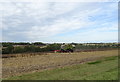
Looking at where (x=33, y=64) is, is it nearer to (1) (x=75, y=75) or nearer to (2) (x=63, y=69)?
(2) (x=63, y=69)

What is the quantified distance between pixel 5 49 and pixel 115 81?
131 ft

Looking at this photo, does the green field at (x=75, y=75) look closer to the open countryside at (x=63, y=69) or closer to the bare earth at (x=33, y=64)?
the open countryside at (x=63, y=69)

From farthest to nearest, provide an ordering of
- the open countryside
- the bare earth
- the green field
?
the bare earth, the open countryside, the green field

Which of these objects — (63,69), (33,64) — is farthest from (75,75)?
(33,64)

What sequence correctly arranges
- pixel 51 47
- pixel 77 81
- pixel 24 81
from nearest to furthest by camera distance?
pixel 77 81 → pixel 24 81 → pixel 51 47

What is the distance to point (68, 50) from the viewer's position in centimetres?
4906

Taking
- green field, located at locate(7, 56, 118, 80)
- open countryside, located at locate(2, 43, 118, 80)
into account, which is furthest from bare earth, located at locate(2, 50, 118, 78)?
green field, located at locate(7, 56, 118, 80)

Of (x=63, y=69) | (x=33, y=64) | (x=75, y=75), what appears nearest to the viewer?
(x=75, y=75)

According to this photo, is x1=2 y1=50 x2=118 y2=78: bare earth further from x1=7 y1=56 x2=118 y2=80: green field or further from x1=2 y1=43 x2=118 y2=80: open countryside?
x1=7 y1=56 x2=118 y2=80: green field

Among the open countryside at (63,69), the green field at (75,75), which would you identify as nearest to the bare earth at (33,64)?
the open countryside at (63,69)

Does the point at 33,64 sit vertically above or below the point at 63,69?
below

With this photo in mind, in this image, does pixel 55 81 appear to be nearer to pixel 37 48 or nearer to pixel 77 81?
pixel 77 81

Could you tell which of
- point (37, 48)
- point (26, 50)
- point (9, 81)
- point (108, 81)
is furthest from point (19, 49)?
point (108, 81)

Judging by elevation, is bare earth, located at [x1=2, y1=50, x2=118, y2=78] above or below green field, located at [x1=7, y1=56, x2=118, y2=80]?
below
